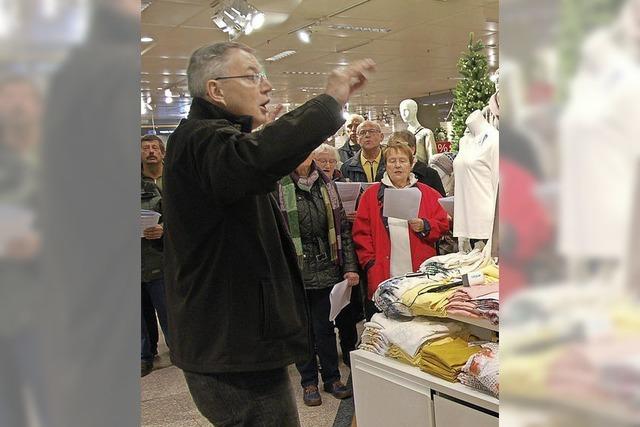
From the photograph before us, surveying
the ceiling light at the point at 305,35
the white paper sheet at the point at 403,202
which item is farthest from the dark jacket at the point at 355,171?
the ceiling light at the point at 305,35

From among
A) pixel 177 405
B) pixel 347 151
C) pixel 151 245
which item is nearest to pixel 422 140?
pixel 347 151

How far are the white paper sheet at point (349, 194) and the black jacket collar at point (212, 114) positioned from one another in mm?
2257

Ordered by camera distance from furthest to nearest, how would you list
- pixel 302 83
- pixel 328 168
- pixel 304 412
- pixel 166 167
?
1. pixel 302 83
2. pixel 328 168
3. pixel 304 412
4. pixel 166 167

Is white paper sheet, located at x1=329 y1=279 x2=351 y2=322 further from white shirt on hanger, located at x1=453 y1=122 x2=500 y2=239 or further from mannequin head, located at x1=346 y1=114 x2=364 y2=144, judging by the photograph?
mannequin head, located at x1=346 y1=114 x2=364 y2=144

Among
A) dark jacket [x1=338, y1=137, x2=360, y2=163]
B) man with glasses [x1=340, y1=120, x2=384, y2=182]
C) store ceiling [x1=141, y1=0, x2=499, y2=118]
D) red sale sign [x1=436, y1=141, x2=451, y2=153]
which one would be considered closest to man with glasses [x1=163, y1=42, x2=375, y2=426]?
man with glasses [x1=340, y1=120, x2=384, y2=182]

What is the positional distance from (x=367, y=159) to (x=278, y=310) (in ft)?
10.1

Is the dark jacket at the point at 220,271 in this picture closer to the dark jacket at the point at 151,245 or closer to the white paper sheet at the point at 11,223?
the white paper sheet at the point at 11,223

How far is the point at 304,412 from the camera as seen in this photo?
3492 millimetres

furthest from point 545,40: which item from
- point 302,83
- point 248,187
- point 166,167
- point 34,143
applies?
point 302,83

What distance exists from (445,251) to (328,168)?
3.55ft

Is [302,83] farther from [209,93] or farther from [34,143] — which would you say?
[34,143]

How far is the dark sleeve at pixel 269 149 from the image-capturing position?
52.9 inches

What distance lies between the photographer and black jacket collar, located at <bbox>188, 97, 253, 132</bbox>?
1.65 metres

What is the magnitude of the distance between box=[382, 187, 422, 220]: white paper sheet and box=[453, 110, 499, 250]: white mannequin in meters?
0.81
